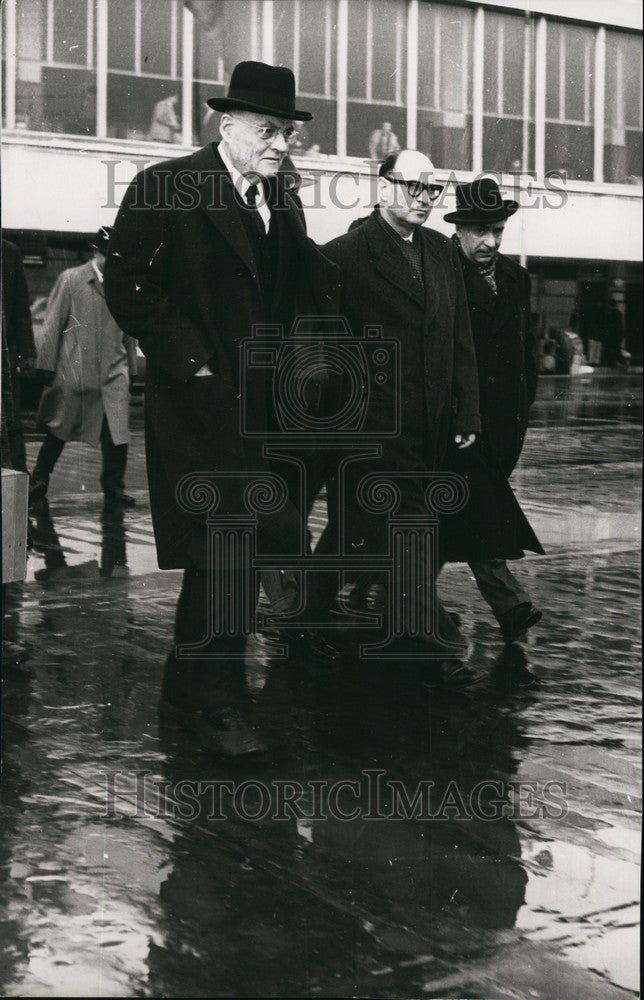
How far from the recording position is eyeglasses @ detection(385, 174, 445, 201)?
4406 millimetres

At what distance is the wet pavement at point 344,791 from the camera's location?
3.31m

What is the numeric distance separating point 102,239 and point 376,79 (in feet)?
3.03

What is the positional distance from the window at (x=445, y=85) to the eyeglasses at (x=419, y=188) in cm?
7

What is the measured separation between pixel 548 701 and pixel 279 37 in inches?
87.5

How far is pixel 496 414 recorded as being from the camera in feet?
15.3

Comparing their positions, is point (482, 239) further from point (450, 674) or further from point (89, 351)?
point (450, 674)

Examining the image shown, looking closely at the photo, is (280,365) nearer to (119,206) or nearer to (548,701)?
(119,206)

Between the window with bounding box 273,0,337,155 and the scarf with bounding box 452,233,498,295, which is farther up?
the window with bounding box 273,0,337,155

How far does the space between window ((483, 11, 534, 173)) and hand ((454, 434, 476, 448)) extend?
81 centimetres

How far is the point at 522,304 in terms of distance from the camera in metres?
4.56

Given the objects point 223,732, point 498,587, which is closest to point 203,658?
point 223,732

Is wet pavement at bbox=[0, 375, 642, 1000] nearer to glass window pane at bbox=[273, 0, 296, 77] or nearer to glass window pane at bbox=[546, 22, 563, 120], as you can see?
glass window pane at bbox=[546, 22, 563, 120]

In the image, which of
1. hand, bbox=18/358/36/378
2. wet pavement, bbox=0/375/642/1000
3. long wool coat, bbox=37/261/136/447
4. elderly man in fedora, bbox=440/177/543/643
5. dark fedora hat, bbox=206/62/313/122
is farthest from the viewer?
hand, bbox=18/358/36/378

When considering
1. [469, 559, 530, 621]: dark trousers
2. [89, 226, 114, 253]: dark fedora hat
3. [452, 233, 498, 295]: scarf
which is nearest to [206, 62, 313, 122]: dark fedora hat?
[89, 226, 114, 253]: dark fedora hat
